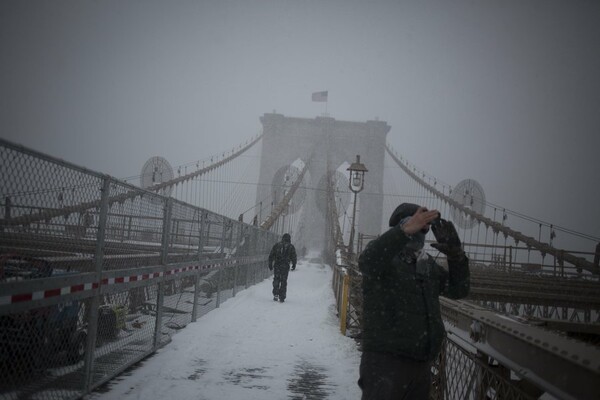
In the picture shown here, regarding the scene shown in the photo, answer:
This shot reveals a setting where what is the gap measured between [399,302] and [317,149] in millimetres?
48555

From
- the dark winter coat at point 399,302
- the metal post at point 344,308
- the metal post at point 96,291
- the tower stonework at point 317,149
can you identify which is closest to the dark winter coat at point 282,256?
the metal post at point 344,308

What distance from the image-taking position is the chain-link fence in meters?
2.39

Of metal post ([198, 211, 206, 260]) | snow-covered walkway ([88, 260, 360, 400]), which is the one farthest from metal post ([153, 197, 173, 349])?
metal post ([198, 211, 206, 260])

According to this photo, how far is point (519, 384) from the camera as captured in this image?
184 centimetres

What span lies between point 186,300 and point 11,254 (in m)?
4.24

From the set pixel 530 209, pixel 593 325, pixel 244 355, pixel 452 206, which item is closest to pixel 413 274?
pixel 593 325

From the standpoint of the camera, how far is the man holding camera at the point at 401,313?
195 centimetres

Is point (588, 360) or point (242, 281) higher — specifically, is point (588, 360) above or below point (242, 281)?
above

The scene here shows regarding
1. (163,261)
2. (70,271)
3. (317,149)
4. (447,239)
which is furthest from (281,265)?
(317,149)

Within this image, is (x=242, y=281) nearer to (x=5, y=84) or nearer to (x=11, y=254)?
(x=11, y=254)

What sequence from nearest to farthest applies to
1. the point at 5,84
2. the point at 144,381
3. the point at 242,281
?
1. the point at 144,381
2. the point at 242,281
3. the point at 5,84

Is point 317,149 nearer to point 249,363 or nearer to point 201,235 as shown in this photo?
point 201,235

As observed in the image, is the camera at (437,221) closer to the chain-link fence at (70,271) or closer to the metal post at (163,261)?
the chain-link fence at (70,271)

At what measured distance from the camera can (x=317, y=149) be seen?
50.0 meters
